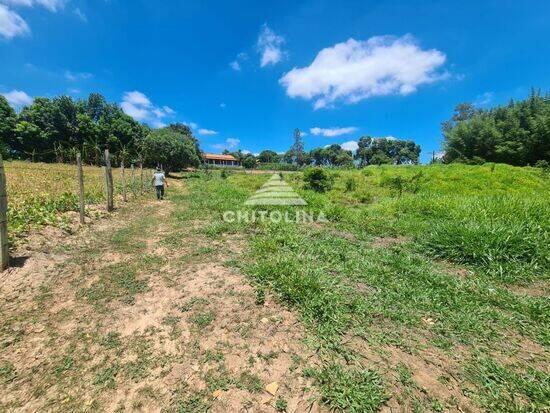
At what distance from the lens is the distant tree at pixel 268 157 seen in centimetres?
8288

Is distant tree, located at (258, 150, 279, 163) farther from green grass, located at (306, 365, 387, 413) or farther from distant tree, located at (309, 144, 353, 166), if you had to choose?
green grass, located at (306, 365, 387, 413)

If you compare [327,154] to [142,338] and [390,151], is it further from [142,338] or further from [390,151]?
[142,338]

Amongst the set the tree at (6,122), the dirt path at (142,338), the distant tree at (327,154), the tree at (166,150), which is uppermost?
the distant tree at (327,154)

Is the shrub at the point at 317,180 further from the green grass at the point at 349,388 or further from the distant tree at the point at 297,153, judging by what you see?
the distant tree at the point at 297,153

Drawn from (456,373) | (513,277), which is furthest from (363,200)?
(456,373)

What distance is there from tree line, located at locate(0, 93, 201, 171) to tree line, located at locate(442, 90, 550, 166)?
96.6 feet

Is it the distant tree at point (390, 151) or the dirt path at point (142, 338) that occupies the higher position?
the distant tree at point (390, 151)

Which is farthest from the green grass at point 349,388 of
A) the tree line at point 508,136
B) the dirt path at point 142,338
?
the tree line at point 508,136

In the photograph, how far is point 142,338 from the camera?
276 centimetres

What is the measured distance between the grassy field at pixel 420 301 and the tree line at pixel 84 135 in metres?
24.2

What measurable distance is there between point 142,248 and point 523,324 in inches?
233

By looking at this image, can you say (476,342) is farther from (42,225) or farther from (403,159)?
(403,159)

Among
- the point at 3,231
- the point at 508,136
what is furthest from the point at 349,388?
the point at 508,136

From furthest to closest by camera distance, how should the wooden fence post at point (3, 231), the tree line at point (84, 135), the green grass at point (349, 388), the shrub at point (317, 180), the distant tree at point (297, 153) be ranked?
the distant tree at point (297, 153) → the tree line at point (84, 135) → the shrub at point (317, 180) → the wooden fence post at point (3, 231) → the green grass at point (349, 388)
